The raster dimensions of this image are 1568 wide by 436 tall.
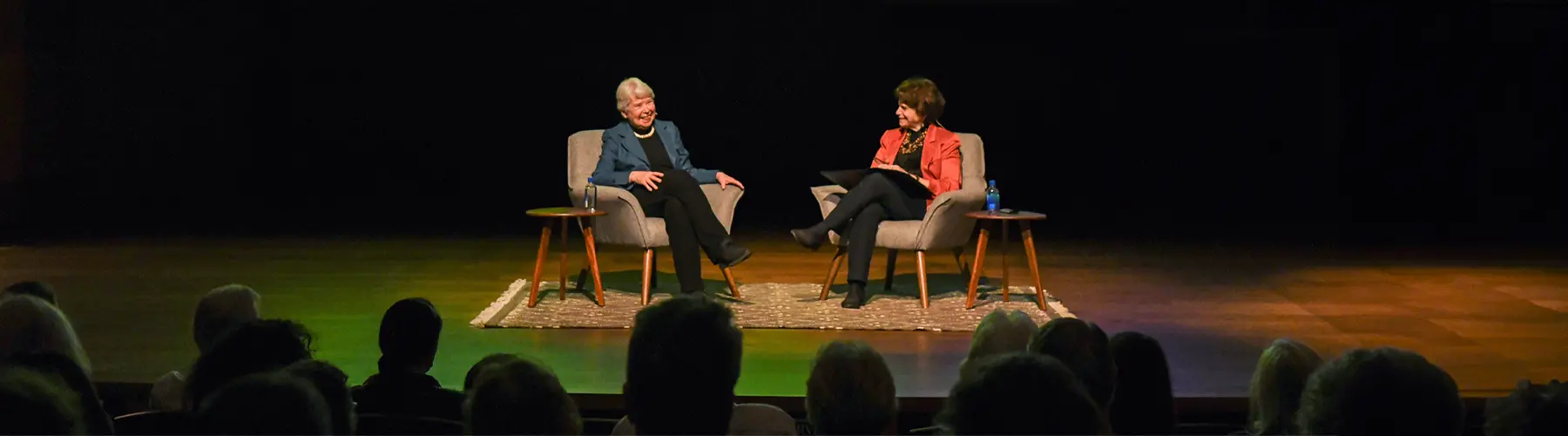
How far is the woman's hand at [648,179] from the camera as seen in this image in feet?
17.3

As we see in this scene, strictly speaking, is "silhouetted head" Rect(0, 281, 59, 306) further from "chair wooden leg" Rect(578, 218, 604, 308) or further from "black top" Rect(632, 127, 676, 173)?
"black top" Rect(632, 127, 676, 173)

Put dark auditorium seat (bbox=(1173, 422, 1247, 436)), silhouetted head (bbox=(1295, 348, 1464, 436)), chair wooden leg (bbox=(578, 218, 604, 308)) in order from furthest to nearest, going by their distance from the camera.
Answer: chair wooden leg (bbox=(578, 218, 604, 308)), dark auditorium seat (bbox=(1173, 422, 1247, 436)), silhouetted head (bbox=(1295, 348, 1464, 436))

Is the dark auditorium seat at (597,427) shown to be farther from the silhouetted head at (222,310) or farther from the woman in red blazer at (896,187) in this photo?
the woman in red blazer at (896,187)

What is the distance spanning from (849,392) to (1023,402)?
43 centimetres

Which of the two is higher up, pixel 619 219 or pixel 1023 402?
pixel 1023 402

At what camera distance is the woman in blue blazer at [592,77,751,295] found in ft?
17.1

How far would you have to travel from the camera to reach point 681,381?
185 centimetres

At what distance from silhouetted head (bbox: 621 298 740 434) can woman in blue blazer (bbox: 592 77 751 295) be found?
10.5 ft

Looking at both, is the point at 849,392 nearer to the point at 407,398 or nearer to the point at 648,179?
the point at 407,398

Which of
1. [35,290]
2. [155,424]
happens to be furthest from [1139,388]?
[35,290]

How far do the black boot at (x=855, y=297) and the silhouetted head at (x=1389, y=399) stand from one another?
3374 millimetres

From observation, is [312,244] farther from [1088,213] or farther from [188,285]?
[1088,213]

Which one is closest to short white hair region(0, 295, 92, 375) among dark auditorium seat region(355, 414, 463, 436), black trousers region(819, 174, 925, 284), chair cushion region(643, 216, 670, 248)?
dark auditorium seat region(355, 414, 463, 436)

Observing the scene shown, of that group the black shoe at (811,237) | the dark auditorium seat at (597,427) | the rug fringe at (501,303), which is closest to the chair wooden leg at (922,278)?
the black shoe at (811,237)
